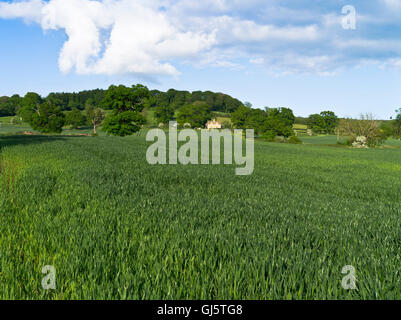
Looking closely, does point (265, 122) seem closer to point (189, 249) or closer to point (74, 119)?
point (74, 119)

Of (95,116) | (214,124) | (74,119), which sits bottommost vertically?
(214,124)

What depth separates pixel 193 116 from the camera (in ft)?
387

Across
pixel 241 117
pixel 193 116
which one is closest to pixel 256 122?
pixel 241 117

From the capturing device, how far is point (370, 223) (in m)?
5.71

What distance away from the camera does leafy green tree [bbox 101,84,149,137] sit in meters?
59.4

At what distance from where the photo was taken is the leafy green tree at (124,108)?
59438 millimetres

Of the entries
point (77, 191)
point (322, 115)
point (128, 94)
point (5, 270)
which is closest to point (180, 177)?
point (77, 191)

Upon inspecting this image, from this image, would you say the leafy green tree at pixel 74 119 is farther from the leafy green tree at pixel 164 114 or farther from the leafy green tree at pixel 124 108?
A: the leafy green tree at pixel 124 108

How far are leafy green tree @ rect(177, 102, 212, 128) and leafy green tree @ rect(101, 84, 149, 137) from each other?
178 ft

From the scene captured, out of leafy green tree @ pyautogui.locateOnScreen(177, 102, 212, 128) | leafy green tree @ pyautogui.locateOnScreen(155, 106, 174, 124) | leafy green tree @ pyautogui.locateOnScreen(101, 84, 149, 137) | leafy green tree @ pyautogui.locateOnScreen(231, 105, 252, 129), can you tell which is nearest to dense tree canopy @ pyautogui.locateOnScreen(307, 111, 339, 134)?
leafy green tree @ pyautogui.locateOnScreen(231, 105, 252, 129)

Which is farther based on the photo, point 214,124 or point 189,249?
point 214,124

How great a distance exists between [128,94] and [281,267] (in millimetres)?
63782

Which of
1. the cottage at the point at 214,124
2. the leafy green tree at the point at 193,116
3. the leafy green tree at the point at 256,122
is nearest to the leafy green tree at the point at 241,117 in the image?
the leafy green tree at the point at 256,122

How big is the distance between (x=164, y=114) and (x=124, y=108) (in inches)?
2691
